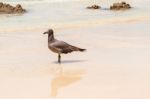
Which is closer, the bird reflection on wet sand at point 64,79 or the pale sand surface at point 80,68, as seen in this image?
the pale sand surface at point 80,68

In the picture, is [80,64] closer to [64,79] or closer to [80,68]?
[80,68]

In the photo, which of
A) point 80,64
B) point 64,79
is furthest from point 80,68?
point 64,79

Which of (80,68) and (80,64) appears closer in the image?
(80,68)

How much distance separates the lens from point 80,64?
10.3 metres

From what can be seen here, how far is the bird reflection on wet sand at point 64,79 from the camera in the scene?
8439 millimetres

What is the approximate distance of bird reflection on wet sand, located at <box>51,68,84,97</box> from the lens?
8439mm

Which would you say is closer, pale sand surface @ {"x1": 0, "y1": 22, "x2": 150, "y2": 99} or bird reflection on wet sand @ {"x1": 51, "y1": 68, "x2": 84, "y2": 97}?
pale sand surface @ {"x1": 0, "y1": 22, "x2": 150, "y2": 99}

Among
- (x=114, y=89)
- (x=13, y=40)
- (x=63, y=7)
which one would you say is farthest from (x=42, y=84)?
(x=63, y=7)

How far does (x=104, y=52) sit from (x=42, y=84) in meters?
3.36

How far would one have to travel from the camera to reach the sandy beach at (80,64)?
795 cm

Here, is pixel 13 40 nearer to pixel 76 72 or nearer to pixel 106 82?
pixel 76 72

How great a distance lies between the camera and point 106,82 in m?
8.52

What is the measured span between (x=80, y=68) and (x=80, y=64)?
0.40 m

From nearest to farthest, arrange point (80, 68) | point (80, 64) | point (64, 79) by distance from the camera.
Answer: point (64, 79)
point (80, 68)
point (80, 64)
